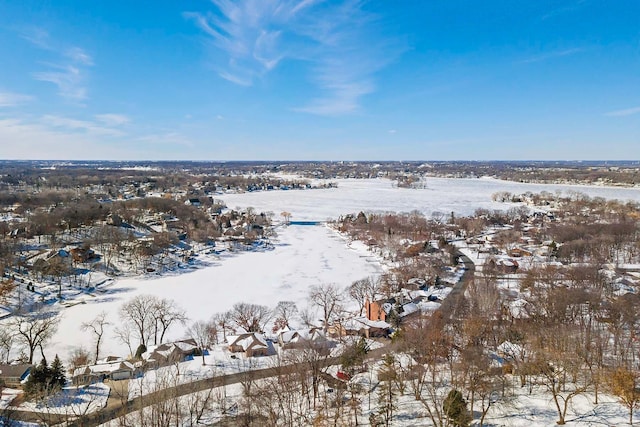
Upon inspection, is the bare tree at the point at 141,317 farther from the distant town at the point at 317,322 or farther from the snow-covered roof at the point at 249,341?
the snow-covered roof at the point at 249,341

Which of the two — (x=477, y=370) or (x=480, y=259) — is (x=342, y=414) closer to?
(x=477, y=370)

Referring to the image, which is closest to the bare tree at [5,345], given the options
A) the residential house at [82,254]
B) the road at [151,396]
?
the road at [151,396]

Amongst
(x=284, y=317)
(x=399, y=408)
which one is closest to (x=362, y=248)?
(x=284, y=317)

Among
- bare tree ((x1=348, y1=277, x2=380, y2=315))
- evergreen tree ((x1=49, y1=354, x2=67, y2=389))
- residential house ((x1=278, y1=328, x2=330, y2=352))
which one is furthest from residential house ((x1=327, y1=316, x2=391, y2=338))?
evergreen tree ((x1=49, y1=354, x2=67, y2=389))

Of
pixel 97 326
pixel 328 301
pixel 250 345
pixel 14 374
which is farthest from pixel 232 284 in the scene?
pixel 14 374

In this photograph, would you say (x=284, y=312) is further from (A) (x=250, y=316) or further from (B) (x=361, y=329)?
(B) (x=361, y=329)

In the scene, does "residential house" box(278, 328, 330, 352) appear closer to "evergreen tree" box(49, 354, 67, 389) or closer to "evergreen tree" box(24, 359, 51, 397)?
"evergreen tree" box(49, 354, 67, 389)
